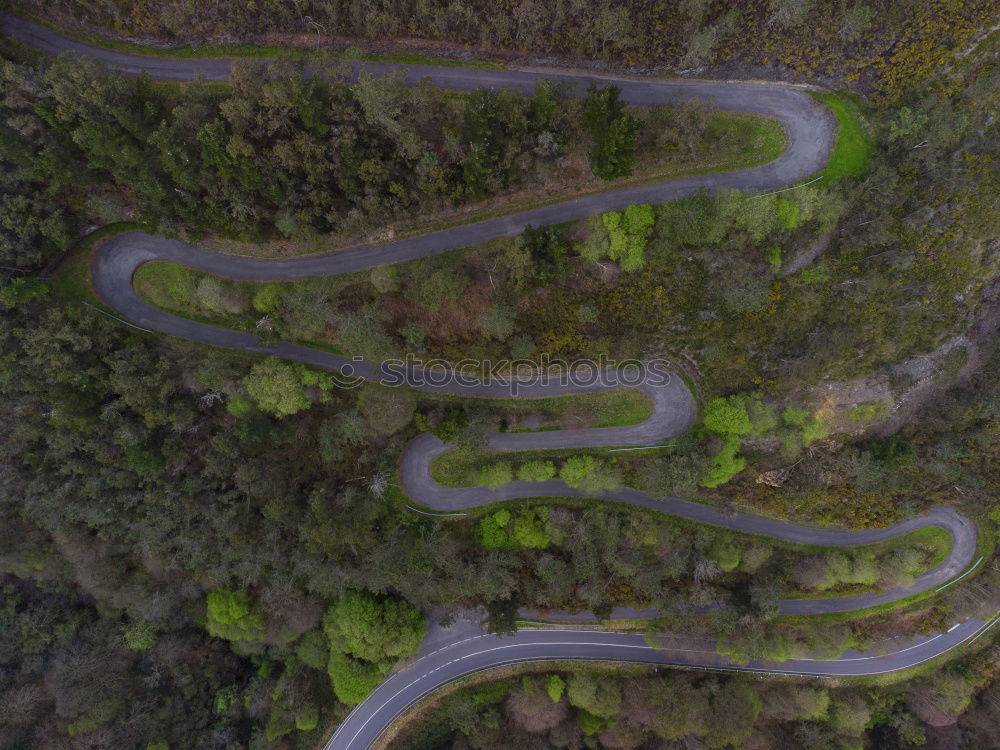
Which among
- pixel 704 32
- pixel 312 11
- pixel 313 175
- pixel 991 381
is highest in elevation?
pixel 312 11

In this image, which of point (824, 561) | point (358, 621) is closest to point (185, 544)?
point (358, 621)

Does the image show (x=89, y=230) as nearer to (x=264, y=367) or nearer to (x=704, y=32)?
(x=264, y=367)

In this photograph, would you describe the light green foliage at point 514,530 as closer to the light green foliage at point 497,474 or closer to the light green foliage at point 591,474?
the light green foliage at point 497,474

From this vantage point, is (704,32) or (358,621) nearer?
(704,32)

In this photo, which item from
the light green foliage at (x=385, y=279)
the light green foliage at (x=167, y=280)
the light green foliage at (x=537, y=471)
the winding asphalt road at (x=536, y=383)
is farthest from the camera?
the light green foliage at (x=537, y=471)

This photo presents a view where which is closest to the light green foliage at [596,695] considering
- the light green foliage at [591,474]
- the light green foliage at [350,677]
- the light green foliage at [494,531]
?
the light green foliage at [494,531]
